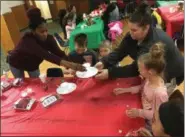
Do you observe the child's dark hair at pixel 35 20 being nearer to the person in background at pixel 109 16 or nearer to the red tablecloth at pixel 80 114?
the red tablecloth at pixel 80 114

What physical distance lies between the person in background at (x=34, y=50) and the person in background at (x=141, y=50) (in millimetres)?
226

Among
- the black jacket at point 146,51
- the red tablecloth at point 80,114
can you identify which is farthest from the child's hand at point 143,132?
the black jacket at point 146,51

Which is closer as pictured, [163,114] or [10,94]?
[163,114]

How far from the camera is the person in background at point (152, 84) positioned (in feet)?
3.95

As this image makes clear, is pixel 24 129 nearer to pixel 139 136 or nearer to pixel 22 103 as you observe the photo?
pixel 22 103

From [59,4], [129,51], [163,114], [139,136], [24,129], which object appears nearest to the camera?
[163,114]

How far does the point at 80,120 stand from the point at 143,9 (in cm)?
78

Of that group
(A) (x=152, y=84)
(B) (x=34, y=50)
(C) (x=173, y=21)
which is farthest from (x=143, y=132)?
(C) (x=173, y=21)

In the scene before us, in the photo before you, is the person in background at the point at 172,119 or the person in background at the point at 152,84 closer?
the person in background at the point at 172,119

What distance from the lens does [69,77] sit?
5.54 feet

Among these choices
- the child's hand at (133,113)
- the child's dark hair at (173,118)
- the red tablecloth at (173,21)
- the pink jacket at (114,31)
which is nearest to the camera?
→ the child's dark hair at (173,118)

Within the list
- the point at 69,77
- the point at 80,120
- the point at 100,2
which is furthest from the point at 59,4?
the point at 80,120

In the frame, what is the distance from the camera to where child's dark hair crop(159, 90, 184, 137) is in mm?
894

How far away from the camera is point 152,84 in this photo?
1298 millimetres
